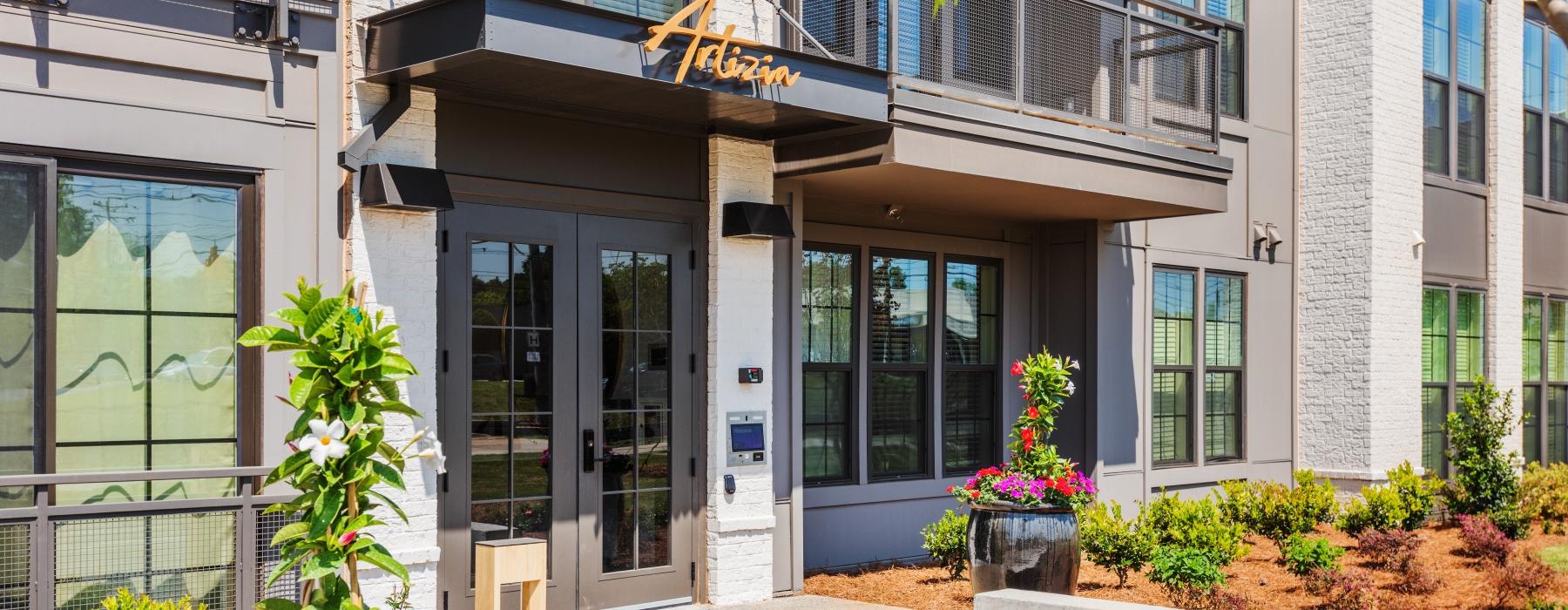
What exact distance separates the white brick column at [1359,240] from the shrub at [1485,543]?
2268 millimetres

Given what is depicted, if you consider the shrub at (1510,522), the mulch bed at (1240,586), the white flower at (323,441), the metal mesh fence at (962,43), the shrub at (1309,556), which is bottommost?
the mulch bed at (1240,586)

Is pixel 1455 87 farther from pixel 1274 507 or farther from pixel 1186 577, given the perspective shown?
pixel 1186 577

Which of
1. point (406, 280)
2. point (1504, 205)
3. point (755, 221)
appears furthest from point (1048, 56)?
point (1504, 205)

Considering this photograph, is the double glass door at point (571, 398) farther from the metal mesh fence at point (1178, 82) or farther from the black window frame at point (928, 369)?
the metal mesh fence at point (1178, 82)

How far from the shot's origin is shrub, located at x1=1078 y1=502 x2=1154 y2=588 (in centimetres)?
1052

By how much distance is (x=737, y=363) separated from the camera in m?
9.96

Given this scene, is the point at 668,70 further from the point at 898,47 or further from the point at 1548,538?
the point at 1548,538

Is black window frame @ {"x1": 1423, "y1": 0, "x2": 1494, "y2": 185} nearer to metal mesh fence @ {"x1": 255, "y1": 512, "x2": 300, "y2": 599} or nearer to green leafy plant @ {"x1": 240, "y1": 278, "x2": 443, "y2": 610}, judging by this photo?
metal mesh fence @ {"x1": 255, "y1": 512, "x2": 300, "y2": 599}

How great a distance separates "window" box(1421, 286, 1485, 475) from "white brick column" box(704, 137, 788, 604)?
9338 mm

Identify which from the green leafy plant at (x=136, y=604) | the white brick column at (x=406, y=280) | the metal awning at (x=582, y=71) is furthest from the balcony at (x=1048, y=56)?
the green leafy plant at (x=136, y=604)

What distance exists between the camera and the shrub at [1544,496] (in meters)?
14.3

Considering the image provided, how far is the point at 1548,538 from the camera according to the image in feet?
45.2

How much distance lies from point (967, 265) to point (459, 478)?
594 cm

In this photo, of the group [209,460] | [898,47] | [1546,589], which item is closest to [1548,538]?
[1546,589]
